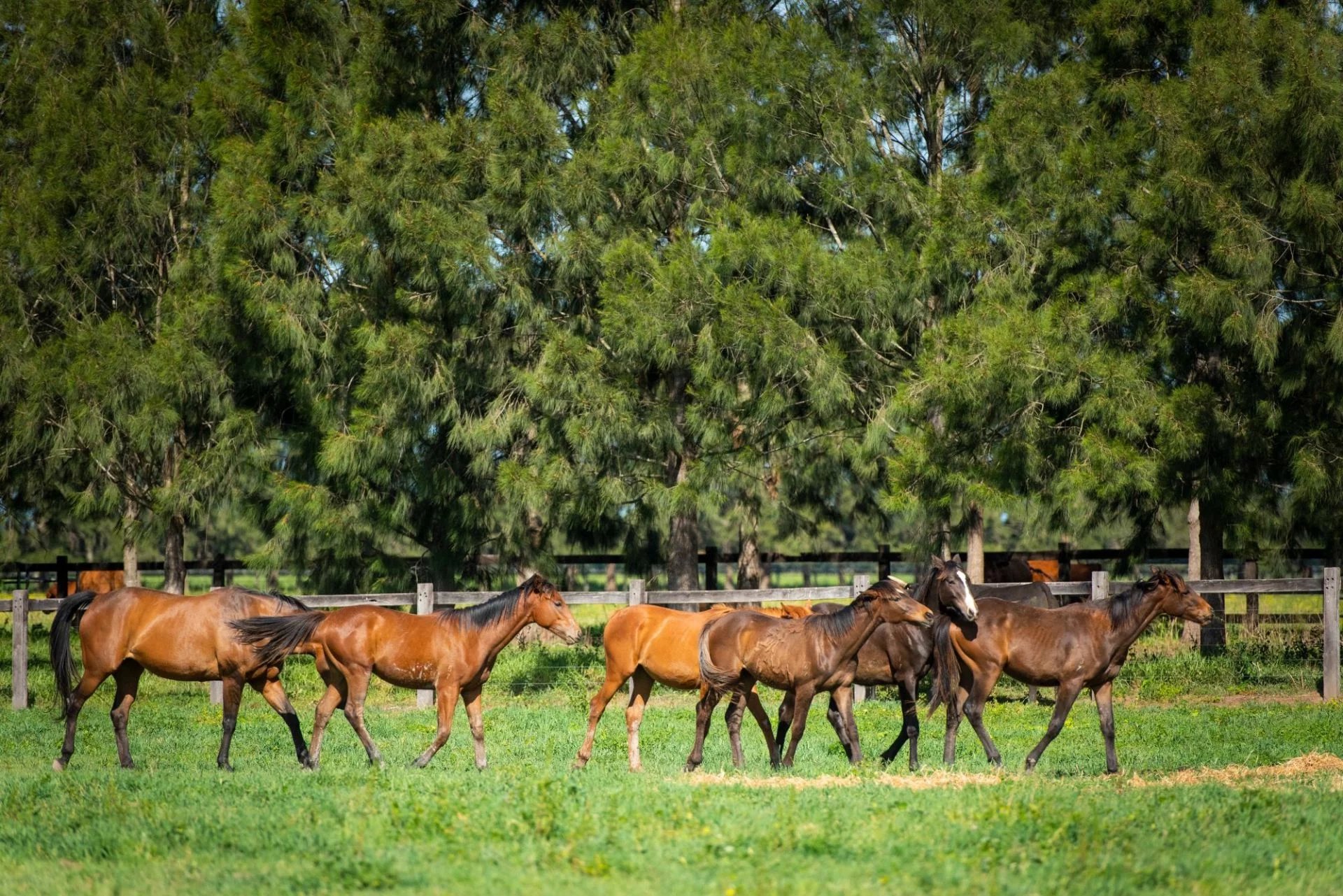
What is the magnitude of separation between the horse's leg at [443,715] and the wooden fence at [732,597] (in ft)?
13.5

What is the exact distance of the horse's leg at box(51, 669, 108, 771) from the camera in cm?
1120

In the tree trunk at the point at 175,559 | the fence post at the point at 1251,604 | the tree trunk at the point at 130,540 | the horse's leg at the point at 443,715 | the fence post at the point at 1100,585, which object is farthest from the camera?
the tree trunk at the point at 175,559

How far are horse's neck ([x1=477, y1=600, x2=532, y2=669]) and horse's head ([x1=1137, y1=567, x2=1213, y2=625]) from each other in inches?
206

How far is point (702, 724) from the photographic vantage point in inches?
430

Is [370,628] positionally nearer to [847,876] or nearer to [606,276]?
[847,876]

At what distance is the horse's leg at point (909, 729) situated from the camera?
11.2 metres

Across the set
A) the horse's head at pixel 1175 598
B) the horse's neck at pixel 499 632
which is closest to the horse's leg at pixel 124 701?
the horse's neck at pixel 499 632

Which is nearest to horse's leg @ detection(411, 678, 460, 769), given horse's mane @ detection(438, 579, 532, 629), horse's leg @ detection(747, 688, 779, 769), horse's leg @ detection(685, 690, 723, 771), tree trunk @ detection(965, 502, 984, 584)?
horse's mane @ detection(438, 579, 532, 629)

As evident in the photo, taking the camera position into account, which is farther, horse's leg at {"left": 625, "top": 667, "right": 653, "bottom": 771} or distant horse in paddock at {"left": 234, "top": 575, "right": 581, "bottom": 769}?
distant horse in paddock at {"left": 234, "top": 575, "right": 581, "bottom": 769}

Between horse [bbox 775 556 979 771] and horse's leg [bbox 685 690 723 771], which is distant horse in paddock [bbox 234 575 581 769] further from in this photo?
horse [bbox 775 556 979 771]

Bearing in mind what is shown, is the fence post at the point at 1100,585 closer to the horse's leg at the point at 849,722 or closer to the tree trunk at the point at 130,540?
the horse's leg at the point at 849,722

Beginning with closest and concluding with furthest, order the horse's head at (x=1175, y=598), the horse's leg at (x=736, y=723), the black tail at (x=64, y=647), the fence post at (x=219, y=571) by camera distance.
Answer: the horse's leg at (x=736, y=723)
the horse's head at (x=1175, y=598)
the black tail at (x=64, y=647)
the fence post at (x=219, y=571)

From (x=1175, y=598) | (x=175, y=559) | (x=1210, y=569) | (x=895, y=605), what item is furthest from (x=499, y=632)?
(x=175, y=559)

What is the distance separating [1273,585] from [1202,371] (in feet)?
12.4
